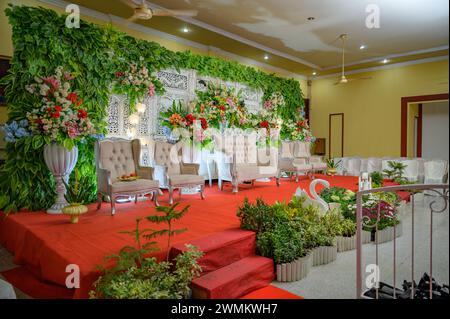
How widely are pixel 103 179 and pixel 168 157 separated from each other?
5.05 feet

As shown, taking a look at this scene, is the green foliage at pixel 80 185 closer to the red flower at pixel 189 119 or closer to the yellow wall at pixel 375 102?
the red flower at pixel 189 119

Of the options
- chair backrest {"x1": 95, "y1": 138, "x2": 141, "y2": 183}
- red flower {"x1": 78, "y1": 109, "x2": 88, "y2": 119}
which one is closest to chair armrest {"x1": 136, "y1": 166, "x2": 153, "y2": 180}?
chair backrest {"x1": 95, "y1": 138, "x2": 141, "y2": 183}

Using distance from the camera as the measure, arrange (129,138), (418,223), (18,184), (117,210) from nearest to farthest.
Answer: (18,184)
(117,210)
(418,223)
(129,138)

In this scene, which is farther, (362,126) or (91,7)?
(362,126)

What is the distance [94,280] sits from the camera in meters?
2.37

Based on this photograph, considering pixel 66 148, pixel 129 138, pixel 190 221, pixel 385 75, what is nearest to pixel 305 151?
pixel 385 75

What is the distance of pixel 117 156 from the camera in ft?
16.4

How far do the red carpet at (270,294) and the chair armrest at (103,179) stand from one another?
2.53 m

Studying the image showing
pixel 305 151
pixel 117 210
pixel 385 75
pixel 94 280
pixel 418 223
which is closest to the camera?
pixel 94 280

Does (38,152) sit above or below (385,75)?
below

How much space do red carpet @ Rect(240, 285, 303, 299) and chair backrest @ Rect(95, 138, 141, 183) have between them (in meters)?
2.77

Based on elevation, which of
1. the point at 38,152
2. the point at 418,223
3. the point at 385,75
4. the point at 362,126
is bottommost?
the point at 418,223

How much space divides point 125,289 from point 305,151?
7.61 meters

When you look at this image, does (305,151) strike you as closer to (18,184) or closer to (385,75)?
(385,75)
